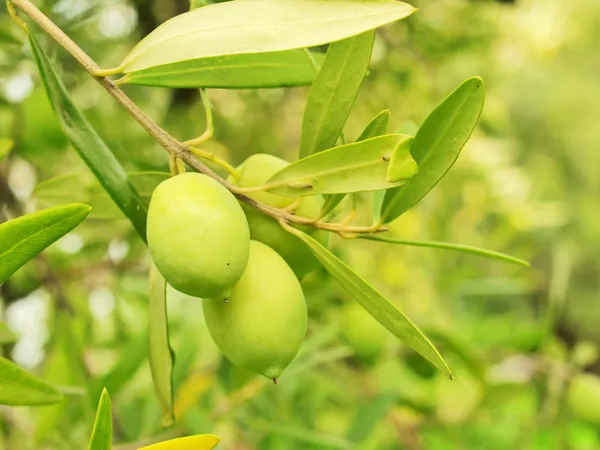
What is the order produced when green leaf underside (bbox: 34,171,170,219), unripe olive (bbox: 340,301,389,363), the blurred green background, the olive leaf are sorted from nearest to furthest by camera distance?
the olive leaf
green leaf underside (bbox: 34,171,170,219)
the blurred green background
unripe olive (bbox: 340,301,389,363)

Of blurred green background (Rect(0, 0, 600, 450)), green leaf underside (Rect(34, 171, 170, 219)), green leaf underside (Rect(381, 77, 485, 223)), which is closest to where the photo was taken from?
green leaf underside (Rect(381, 77, 485, 223))

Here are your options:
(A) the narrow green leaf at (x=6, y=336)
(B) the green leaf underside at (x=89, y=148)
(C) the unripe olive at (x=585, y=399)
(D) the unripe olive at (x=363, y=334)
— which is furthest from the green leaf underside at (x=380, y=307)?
(C) the unripe olive at (x=585, y=399)

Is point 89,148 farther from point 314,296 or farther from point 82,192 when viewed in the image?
point 314,296

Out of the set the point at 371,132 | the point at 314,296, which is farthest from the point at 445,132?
the point at 314,296

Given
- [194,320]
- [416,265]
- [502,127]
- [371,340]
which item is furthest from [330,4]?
[502,127]

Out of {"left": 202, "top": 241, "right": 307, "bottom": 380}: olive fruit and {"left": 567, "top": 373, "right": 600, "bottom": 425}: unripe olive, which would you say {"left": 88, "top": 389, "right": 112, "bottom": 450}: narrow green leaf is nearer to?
{"left": 202, "top": 241, "right": 307, "bottom": 380}: olive fruit

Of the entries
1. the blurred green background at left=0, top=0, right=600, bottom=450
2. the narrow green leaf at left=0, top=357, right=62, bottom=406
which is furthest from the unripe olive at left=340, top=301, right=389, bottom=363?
the narrow green leaf at left=0, top=357, right=62, bottom=406
